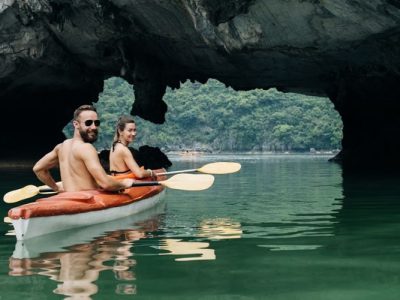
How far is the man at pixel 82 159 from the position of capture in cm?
673

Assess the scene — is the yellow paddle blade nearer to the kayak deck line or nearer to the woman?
the woman

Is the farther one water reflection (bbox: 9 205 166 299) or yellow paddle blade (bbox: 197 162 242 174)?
yellow paddle blade (bbox: 197 162 242 174)

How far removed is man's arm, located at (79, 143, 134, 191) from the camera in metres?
6.70

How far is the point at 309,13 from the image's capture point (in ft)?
43.5

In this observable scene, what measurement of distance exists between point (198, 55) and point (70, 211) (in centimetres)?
1401

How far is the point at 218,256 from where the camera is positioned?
4.92 metres

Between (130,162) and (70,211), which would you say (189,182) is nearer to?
(130,162)

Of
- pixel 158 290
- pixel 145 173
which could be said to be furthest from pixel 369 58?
pixel 158 290

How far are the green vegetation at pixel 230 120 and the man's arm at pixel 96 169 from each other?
76573 millimetres

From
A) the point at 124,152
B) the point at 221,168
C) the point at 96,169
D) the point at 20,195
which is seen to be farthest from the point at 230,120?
the point at 96,169

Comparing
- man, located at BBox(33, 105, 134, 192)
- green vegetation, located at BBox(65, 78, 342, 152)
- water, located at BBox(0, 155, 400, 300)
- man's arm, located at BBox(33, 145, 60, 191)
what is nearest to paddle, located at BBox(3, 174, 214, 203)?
man's arm, located at BBox(33, 145, 60, 191)

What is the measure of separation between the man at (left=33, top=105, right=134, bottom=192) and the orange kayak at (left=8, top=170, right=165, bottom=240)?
0.56 feet

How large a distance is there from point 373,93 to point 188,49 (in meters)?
8.67

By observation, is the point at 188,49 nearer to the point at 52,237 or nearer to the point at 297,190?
the point at 297,190
